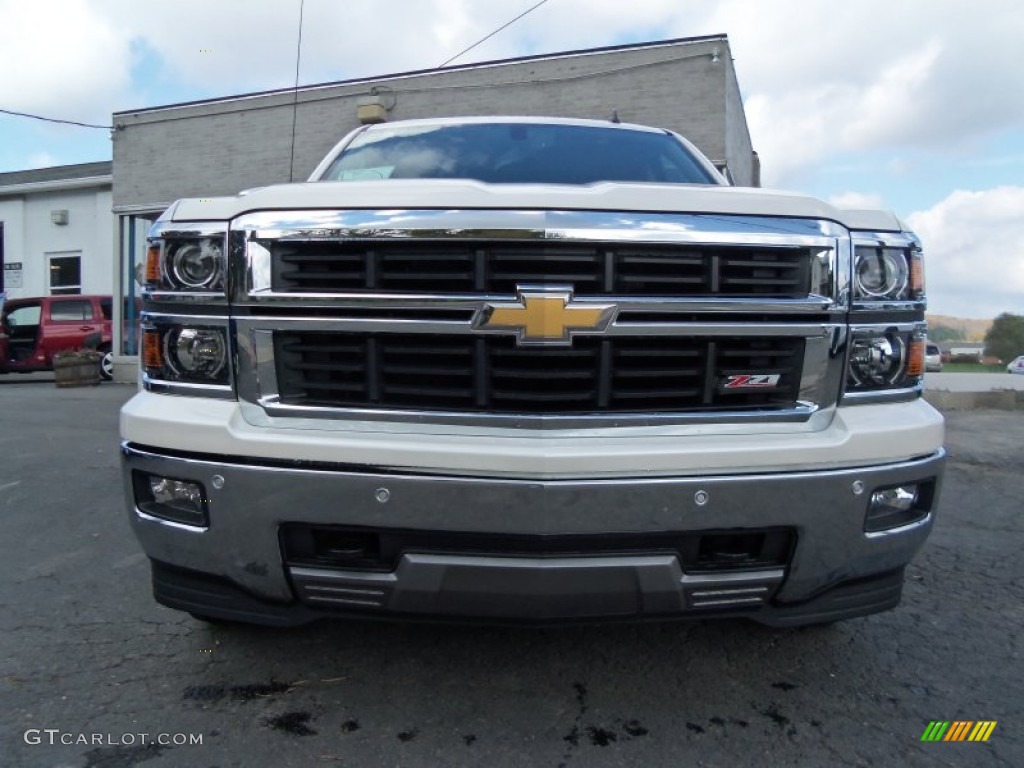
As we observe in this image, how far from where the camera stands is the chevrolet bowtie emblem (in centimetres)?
217

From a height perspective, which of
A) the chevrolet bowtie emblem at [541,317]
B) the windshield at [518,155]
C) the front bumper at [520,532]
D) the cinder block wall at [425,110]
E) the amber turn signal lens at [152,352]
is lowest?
the front bumper at [520,532]

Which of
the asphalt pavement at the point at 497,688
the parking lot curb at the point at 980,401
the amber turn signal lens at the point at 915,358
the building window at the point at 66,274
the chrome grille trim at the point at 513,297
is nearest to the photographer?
the chrome grille trim at the point at 513,297

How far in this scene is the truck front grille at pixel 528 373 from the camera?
2.24m

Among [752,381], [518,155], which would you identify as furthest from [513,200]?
[518,155]

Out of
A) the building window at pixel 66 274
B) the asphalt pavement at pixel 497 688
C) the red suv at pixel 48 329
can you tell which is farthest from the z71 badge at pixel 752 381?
the building window at pixel 66 274

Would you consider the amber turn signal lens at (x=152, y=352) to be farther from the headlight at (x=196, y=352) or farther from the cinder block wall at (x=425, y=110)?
the cinder block wall at (x=425, y=110)

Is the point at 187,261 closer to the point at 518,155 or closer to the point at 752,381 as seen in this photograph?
the point at 752,381

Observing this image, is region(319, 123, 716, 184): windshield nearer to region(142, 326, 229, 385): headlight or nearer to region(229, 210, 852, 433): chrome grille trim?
region(229, 210, 852, 433): chrome grille trim

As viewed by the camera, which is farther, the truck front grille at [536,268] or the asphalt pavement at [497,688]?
the asphalt pavement at [497,688]

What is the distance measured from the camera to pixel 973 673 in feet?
9.37

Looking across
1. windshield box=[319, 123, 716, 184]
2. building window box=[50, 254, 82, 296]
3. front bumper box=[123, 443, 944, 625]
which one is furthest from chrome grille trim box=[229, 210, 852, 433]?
building window box=[50, 254, 82, 296]

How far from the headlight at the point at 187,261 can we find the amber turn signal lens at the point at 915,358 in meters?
2.05

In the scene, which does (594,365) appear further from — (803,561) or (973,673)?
(973,673)

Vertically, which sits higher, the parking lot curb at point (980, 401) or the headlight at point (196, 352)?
the headlight at point (196, 352)
